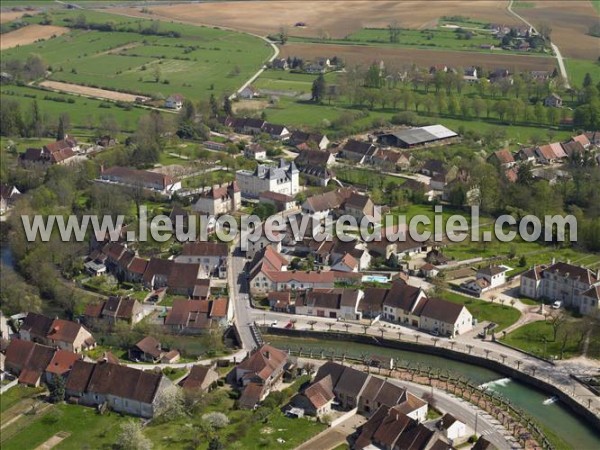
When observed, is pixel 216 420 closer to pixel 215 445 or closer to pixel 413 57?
pixel 215 445

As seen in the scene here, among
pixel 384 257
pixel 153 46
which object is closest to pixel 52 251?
pixel 384 257

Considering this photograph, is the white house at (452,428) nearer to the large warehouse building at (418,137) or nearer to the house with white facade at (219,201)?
the house with white facade at (219,201)

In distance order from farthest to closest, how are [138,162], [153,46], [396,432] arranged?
[153,46] < [138,162] < [396,432]

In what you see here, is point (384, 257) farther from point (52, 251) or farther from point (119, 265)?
point (52, 251)

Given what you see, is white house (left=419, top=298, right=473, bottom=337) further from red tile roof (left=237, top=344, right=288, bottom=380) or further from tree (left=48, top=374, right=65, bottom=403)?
tree (left=48, top=374, right=65, bottom=403)

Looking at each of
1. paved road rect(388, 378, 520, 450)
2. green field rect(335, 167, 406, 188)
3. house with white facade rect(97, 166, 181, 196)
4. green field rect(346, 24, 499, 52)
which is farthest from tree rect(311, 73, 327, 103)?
paved road rect(388, 378, 520, 450)
